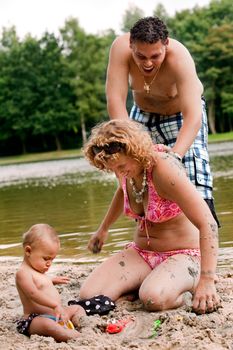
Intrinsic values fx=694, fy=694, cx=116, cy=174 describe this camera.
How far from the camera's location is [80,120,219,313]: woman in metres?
3.98

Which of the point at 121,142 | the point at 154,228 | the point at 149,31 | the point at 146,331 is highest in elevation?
the point at 149,31

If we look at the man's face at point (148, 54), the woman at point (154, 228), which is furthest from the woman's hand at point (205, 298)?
the man's face at point (148, 54)

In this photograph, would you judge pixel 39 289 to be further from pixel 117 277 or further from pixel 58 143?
pixel 58 143

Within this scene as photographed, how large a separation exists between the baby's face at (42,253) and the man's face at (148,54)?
1322 mm

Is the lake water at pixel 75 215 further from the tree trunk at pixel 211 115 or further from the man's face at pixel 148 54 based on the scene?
the tree trunk at pixel 211 115

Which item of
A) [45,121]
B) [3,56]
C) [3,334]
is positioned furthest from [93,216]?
[3,56]

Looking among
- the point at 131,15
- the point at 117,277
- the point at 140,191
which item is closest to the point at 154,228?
the point at 140,191

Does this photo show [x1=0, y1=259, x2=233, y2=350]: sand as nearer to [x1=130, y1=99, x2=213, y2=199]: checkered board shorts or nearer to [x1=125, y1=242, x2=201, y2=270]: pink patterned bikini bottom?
[x1=125, y1=242, x2=201, y2=270]: pink patterned bikini bottom

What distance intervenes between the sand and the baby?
10 cm

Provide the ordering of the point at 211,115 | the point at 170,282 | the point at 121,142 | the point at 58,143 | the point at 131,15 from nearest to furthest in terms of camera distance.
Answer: the point at 121,142
the point at 170,282
the point at 211,115
the point at 58,143
the point at 131,15

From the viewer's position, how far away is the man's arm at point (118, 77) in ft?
15.6

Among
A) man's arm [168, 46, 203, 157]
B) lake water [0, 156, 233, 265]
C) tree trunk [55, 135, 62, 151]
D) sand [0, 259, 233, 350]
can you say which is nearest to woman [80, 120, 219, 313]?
sand [0, 259, 233, 350]

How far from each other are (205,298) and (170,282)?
0.36 meters

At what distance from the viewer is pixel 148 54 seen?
14.3 feet
